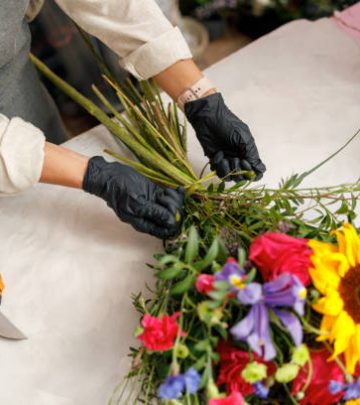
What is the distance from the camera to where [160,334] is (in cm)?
62

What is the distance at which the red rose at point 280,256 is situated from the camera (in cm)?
61

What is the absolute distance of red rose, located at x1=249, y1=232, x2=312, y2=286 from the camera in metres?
0.61

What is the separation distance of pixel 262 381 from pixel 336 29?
1037mm

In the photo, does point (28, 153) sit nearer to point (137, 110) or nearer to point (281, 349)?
point (137, 110)

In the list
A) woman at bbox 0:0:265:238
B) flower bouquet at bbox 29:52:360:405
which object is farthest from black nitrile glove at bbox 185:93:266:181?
flower bouquet at bbox 29:52:360:405

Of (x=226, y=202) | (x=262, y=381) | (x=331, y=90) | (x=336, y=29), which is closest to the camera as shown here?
(x=262, y=381)

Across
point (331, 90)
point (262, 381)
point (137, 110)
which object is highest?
point (137, 110)

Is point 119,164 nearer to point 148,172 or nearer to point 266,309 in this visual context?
point 148,172

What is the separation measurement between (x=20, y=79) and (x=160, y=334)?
30.8 inches

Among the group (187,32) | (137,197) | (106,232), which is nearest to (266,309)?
(137,197)

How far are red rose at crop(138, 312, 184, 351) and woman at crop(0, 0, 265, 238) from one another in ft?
0.86

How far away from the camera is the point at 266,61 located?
49.1 inches

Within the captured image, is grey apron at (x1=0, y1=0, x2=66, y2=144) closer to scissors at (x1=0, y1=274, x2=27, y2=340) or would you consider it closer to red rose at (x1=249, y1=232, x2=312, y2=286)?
scissors at (x1=0, y1=274, x2=27, y2=340)

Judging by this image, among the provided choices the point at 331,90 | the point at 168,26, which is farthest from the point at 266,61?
the point at 168,26
